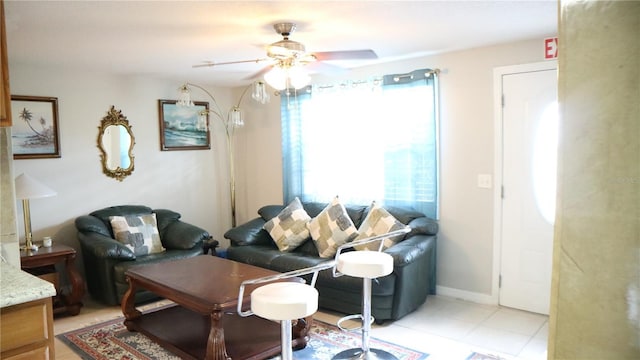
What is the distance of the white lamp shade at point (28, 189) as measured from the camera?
3814mm

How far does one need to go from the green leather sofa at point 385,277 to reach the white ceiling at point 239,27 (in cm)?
161

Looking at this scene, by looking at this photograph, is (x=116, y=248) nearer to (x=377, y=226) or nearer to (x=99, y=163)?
(x=99, y=163)

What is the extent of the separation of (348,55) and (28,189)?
2.96 meters

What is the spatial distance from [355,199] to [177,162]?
227 cm

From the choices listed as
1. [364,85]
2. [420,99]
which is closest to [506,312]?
[420,99]

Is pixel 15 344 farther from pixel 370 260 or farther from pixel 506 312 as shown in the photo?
pixel 506 312

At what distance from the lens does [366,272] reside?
276cm

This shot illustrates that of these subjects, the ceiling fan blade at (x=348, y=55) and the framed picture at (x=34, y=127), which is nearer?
the ceiling fan blade at (x=348, y=55)

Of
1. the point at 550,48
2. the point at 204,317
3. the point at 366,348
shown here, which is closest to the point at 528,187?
the point at 550,48

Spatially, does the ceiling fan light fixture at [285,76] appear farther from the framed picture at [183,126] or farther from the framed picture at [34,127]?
the framed picture at [34,127]

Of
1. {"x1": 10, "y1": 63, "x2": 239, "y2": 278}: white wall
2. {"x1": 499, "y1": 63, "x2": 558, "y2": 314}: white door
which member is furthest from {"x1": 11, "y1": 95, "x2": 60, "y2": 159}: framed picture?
{"x1": 499, "y1": 63, "x2": 558, "y2": 314}: white door

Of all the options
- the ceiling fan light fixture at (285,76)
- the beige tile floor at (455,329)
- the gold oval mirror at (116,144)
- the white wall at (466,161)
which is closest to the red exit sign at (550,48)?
the white wall at (466,161)

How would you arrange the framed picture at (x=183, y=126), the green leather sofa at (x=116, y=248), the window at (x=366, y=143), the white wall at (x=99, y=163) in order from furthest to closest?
the framed picture at (x=183, y=126), the white wall at (x=99, y=163), the window at (x=366, y=143), the green leather sofa at (x=116, y=248)

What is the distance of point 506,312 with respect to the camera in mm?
3842
